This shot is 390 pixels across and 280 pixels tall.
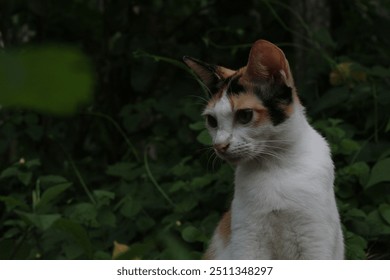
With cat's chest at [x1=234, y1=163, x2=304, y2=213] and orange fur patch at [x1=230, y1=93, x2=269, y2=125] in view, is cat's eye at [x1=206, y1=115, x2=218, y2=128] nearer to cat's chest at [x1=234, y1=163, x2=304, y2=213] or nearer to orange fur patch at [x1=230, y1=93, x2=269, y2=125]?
orange fur patch at [x1=230, y1=93, x2=269, y2=125]

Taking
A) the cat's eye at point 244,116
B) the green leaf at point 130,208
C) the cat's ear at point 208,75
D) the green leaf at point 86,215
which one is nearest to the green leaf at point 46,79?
the cat's eye at point 244,116

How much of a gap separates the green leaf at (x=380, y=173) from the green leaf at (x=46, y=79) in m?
2.81

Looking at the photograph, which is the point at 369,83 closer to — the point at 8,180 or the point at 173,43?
the point at 173,43

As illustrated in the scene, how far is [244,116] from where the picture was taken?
86.8 inches

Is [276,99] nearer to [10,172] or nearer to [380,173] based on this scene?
[380,173]

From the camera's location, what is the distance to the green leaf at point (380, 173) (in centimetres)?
289

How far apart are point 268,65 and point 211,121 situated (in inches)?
11.8

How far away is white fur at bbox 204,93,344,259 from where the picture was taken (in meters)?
2.19

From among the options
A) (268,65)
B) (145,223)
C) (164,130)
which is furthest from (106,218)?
(268,65)

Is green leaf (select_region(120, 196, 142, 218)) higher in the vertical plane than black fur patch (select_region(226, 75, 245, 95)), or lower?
lower

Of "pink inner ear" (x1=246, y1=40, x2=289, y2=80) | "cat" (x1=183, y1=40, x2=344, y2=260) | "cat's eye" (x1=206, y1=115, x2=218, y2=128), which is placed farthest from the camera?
"cat's eye" (x1=206, y1=115, x2=218, y2=128)

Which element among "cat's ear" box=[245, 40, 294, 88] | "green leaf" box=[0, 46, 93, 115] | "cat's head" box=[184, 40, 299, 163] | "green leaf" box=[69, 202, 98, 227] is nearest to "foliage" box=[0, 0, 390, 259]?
"green leaf" box=[69, 202, 98, 227]

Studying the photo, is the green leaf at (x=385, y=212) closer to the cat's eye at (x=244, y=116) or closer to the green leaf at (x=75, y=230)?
the cat's eye at (x=244, y=116)

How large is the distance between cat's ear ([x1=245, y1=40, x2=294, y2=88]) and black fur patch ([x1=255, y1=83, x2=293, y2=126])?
0.03 m
